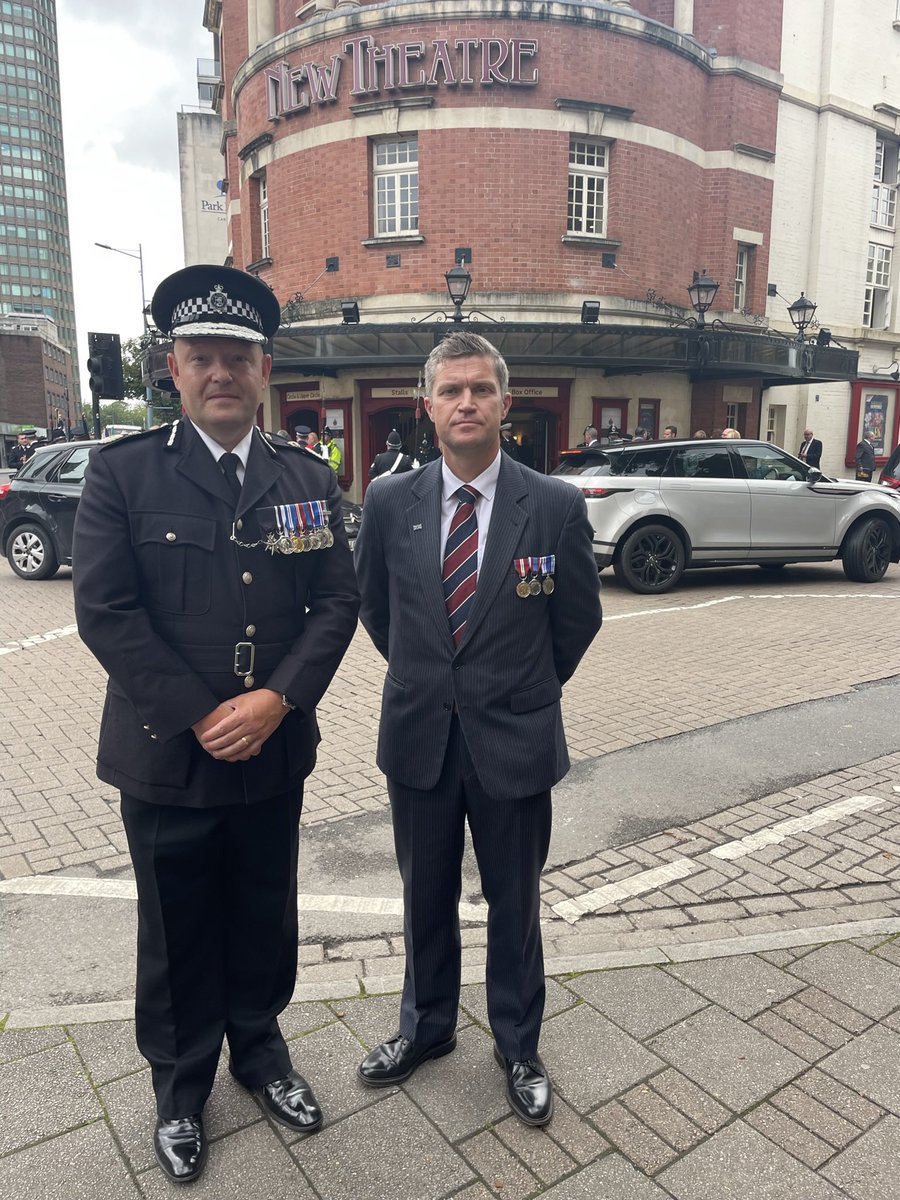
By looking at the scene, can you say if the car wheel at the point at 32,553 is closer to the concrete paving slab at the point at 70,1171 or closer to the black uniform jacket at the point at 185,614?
the black uniform jacket at the point at 185,614

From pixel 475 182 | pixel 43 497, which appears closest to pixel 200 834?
pixel 43 497

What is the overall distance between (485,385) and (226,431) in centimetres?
71

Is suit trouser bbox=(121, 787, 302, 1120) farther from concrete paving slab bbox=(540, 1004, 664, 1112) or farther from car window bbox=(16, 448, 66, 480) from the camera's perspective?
car window bbox=(16, 448, 66, 480)

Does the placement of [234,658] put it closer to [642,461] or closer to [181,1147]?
[181,1147]

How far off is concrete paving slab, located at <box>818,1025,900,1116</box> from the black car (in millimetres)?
9299

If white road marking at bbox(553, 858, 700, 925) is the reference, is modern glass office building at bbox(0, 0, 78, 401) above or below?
above

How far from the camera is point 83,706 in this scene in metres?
6.25

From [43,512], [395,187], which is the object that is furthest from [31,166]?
[43,512]

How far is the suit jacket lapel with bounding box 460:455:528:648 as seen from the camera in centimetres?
240

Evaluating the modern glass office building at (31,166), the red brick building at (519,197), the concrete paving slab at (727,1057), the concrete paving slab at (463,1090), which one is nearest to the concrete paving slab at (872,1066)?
the concrete paving slab at (727,1057)

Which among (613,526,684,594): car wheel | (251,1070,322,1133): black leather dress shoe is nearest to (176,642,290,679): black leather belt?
(251,1070,322,1133): black leather dress shoe

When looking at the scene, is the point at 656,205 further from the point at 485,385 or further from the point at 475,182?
the point at 485,385

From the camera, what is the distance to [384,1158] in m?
2.23

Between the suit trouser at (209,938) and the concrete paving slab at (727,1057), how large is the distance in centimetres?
117
